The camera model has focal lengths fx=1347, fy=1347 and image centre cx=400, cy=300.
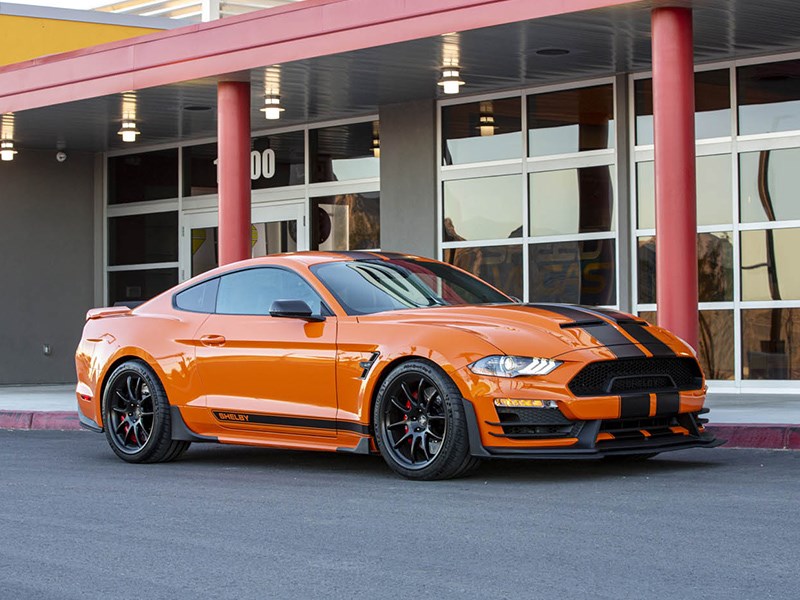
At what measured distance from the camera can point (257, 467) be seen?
9391mm

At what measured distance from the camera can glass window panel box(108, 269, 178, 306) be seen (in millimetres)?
21562

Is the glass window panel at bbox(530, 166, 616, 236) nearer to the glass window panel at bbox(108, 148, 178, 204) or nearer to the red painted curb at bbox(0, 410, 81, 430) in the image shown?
the red painted curb at bbox(0, 410, 81, 430)

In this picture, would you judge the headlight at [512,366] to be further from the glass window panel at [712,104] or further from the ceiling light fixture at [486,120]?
the ceiling light fixture at [486,120]

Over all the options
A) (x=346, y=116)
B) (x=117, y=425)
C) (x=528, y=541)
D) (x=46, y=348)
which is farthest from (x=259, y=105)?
(x=528, y=541)

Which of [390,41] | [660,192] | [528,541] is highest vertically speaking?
[390,41]

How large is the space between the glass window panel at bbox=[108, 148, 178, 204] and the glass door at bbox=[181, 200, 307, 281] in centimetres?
73

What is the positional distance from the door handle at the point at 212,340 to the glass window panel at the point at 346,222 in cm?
898

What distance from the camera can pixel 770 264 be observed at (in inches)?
578

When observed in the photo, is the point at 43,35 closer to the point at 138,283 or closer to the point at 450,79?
the point at 138,283

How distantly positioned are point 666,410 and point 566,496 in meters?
1.10

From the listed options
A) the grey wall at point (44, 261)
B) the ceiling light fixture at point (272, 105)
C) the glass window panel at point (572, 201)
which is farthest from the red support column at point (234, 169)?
the grey wall at point (44, 261)

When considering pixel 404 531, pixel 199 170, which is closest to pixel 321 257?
pixel 404 531

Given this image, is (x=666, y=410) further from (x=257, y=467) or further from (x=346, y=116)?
(x=346, y=116)

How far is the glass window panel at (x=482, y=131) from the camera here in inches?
659
